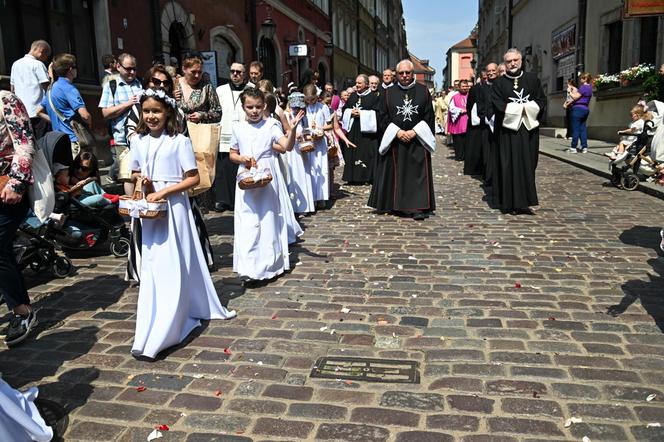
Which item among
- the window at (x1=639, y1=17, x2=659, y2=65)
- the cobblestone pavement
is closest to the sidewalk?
the window at (x1=639, y1=17, x2=659, y2=65)

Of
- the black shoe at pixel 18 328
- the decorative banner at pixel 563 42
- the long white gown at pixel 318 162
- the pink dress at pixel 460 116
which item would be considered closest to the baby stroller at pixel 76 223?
the black shoe at pixel 18 328

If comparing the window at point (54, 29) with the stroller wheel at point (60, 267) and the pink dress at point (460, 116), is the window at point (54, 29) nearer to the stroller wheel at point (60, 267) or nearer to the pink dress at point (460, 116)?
the stroller wheel at point (60, 267)

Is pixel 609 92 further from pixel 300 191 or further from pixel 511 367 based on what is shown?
pixel 511 367

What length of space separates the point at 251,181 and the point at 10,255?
1.91 m

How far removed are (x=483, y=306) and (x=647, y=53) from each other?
15628 millimetres

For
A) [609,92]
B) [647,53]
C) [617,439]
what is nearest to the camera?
[617,439]

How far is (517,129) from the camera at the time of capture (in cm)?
862

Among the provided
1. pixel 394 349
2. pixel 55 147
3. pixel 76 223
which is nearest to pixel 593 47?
pixel 76 223

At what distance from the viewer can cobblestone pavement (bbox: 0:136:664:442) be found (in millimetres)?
3115

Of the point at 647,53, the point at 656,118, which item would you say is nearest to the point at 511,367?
the point at 656,118

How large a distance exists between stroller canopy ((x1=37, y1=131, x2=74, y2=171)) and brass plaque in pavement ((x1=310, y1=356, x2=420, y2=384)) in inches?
142

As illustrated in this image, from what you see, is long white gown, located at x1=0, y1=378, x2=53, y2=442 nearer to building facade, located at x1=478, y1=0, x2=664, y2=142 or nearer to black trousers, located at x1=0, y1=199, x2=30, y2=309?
black trousers, located at x1=0, y1=199, x2=30, y2=309

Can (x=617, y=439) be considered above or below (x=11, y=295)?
below

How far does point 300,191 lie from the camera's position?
29.3 ft
